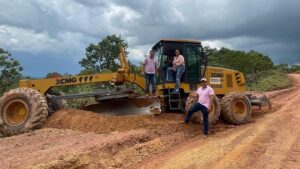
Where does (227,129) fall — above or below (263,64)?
below

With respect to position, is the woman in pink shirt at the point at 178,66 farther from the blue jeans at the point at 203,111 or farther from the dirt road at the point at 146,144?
the blue jeans at the point at 203,111

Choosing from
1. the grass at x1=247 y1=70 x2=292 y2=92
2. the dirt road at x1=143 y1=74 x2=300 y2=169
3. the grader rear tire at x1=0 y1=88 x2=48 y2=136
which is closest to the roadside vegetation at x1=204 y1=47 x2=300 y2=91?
the grass at x1=247 y1=70 x2=292 y2=92

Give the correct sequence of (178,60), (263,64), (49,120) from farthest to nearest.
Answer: (263,64) < (178,60) < (49,120)

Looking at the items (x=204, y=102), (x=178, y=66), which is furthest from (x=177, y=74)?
(x=204, y=102)

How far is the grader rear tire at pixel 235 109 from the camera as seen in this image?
544 inches

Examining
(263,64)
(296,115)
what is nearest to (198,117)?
(296,115)

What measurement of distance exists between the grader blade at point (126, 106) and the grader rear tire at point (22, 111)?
2.08 metres

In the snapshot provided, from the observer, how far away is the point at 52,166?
7.75m

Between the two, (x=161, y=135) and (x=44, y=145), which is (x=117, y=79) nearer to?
(x=161, y=135)

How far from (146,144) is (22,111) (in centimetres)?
474

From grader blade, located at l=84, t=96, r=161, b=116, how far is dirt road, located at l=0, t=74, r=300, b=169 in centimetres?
57

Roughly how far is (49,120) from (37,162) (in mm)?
4692

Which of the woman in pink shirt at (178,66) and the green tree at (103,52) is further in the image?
the green tree at (103,52)

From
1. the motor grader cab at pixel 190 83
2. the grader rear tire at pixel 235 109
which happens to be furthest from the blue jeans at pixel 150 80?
the grader rear tire at pixel 235 109
